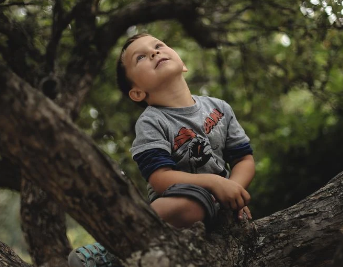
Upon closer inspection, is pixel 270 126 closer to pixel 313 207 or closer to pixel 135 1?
pixel 135 1

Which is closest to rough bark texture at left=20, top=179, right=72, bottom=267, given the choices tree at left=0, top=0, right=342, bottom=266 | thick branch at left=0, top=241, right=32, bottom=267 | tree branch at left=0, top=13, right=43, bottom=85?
tree at left=0, top=0, right=342, bottom=266

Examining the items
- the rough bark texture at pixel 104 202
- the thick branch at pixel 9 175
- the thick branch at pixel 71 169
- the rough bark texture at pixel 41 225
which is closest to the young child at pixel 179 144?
the rough bark texture at pixel 104 202

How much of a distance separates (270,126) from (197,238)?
17.6ft

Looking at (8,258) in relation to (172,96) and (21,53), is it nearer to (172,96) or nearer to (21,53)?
(172,96)

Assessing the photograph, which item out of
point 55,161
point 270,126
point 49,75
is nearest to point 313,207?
point 55,161

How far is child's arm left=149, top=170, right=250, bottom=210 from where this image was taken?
2.12m

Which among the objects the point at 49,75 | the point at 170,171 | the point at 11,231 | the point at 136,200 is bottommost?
the point at 11,231

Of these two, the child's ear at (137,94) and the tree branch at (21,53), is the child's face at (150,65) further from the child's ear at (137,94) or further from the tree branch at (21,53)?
the tree branch at (21,53)

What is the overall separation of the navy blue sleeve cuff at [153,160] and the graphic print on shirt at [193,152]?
0.11 meters

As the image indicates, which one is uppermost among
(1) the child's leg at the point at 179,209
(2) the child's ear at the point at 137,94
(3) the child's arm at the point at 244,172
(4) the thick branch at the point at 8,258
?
(2) the child's ear at the point at 137,94

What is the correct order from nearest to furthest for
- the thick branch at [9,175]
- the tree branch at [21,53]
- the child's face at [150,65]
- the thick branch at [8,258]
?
the thick branch at [8,258]
the child's face at [150,65]
the tree branch at [21,53]
the thick branch at [9,175]

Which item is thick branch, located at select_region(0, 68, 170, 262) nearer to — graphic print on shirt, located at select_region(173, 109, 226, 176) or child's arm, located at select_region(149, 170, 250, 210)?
child's arm, located at select_region(149, 170, 250, 210)

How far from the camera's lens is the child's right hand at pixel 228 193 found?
2.11 meters

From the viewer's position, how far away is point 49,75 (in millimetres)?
4078
